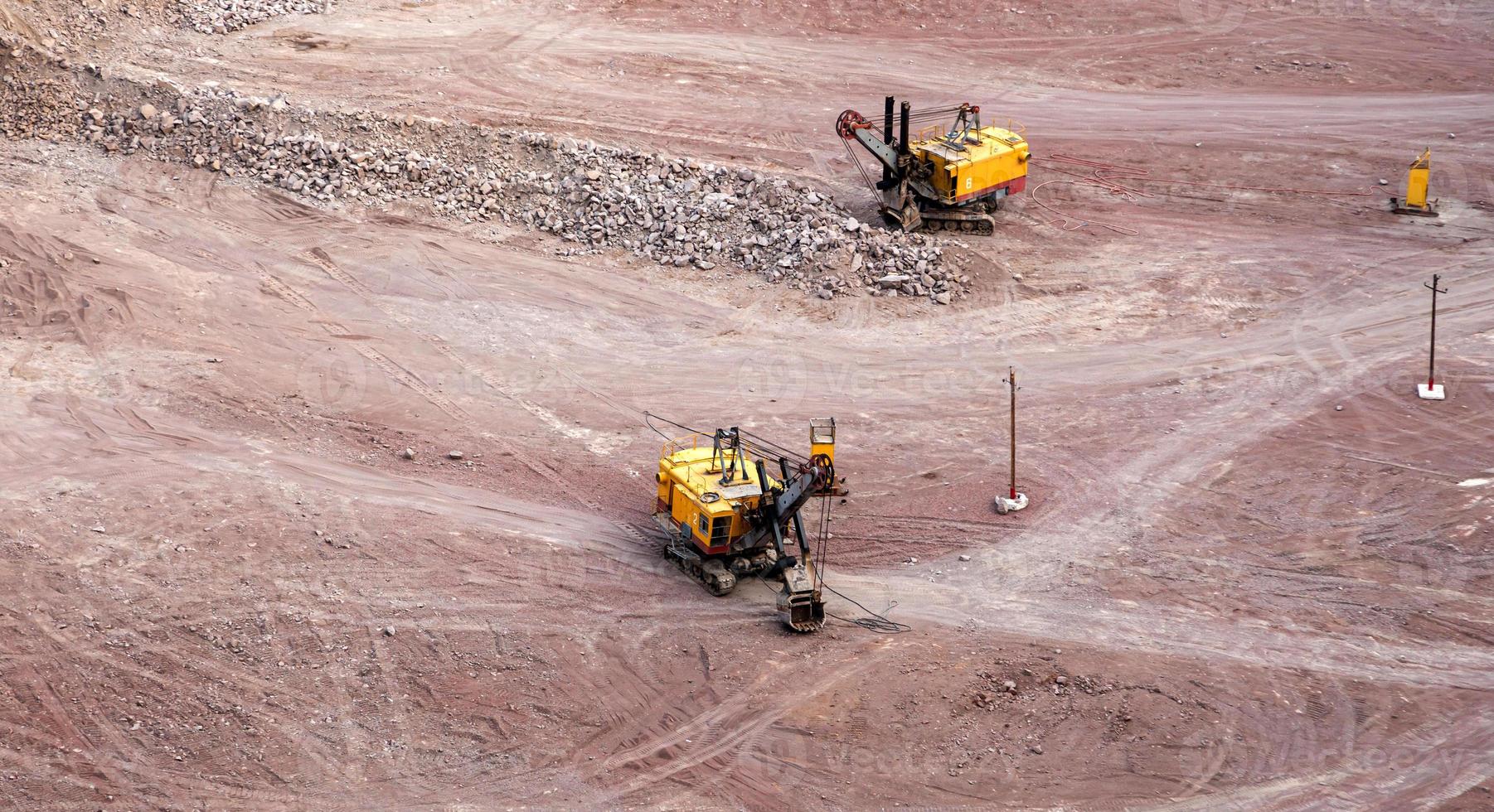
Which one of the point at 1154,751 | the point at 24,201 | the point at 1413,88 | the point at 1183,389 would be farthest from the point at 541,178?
the point at 1413,88

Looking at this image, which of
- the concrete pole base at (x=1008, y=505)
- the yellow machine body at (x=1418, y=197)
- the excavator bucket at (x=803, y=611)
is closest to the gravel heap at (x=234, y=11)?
the concrete pole base at (x=1008, y=505)

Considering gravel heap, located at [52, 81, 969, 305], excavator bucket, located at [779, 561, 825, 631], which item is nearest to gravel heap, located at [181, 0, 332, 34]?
gravel heap, located at [52, 81, 969, 305]

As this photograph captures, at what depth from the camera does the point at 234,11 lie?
45.2m

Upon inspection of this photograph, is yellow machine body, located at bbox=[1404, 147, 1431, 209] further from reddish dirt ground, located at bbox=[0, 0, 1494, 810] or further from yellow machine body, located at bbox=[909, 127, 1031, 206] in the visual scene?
yellow machine body, located at bbox=[909, 127, 1031, 206]

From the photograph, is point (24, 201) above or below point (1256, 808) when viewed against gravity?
above

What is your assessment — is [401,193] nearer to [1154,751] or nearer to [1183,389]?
[1183,389]

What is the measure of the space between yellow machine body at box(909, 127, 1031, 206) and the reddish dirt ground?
4.20 ft

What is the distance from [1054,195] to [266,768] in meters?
26.4

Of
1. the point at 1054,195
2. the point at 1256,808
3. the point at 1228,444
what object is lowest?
the point at 1256,808

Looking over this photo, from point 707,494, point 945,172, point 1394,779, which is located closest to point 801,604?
point 707,494

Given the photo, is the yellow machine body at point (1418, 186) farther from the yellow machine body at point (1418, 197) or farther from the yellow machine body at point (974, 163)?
the yellow machine body at point (974, 163)

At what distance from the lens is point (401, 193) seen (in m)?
38.4

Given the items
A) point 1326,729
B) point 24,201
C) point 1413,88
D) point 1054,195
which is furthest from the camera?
point 1413,88

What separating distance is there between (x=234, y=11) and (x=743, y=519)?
2847 cm
